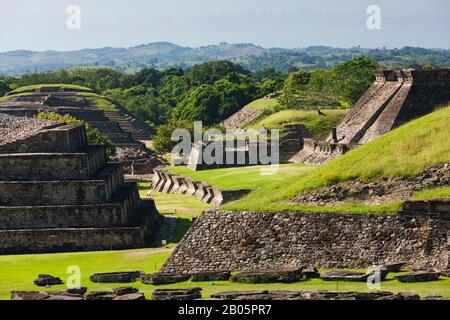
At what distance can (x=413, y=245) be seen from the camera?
105ft

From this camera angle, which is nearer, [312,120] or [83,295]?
[83,295]

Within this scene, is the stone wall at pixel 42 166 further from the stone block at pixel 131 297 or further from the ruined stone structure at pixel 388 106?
the ruined stone structure at pixel 388 106

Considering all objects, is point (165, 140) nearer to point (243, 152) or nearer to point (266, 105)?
point (266, 105)

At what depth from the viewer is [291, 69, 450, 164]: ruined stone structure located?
192ft

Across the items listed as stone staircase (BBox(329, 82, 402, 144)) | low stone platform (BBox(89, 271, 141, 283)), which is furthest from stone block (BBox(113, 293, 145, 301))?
stone staircase (BBox(329, 82, 402, 144))

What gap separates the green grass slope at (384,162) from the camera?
3491cm

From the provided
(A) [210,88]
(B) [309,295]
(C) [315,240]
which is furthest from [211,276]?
(A) [210,88]

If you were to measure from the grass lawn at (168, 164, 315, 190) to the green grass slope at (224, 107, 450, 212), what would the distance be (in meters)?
13.0

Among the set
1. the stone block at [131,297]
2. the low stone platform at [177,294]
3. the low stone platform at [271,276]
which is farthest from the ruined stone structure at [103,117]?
the stone block at [131,297]

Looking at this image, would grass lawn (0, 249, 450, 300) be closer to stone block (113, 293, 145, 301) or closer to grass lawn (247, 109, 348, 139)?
stone block (113, 293, 145, 301)

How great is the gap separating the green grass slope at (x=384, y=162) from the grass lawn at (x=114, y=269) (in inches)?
168

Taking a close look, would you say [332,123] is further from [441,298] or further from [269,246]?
[441,298]

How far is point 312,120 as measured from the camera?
270 feet

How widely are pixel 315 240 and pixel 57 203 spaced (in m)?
15.1
